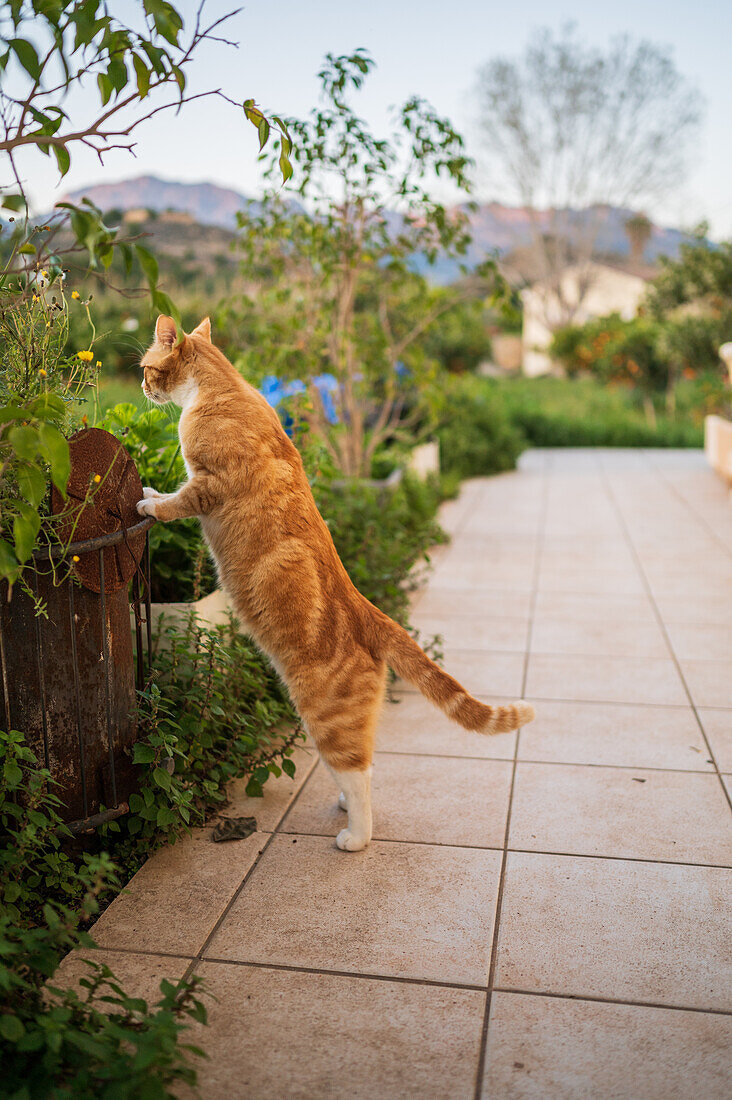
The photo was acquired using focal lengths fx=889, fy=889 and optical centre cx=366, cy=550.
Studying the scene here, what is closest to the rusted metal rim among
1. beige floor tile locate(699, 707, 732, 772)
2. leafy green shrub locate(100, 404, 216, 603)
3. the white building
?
leafy green shrub locate(100, 404, 216, 603)

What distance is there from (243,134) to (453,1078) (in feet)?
9.64

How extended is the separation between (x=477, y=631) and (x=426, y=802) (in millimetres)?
2046

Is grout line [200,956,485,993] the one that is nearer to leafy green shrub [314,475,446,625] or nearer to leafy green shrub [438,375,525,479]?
leafy green shrub [314,475,446,625]

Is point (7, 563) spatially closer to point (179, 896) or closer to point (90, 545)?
point (90, 545)

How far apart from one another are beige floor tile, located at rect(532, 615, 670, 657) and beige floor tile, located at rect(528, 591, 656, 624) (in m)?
0.07

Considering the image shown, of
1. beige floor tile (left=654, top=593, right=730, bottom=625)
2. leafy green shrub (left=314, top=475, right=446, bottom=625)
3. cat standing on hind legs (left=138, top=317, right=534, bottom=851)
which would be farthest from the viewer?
beige floor tile (left=654, top=593, right=730, bottom=625)

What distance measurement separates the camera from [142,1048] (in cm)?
167

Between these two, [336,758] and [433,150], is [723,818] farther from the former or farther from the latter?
[433,150]

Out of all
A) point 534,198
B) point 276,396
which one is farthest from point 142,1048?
point 534,198

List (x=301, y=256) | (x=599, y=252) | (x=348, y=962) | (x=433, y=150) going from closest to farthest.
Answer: (x=348, y=962) → (x=433, y=150) → (x=301, y=256) → (x=599, y=252)

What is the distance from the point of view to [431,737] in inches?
148

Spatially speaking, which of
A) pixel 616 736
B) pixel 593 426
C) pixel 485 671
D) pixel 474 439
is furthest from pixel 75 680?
pixel 593 426

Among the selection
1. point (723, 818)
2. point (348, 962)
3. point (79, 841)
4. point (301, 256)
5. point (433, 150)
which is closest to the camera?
point (348, 962)

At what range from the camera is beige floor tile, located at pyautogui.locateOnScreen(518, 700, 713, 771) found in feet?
11.5
